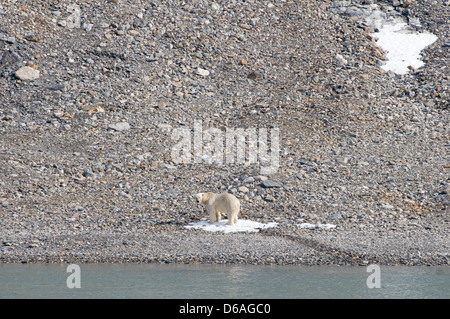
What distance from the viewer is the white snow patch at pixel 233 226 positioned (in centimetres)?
1611

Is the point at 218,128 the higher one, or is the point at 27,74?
the point at 27,74

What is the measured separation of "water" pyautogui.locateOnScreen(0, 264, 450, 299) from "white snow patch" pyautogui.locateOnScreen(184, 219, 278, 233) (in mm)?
2174

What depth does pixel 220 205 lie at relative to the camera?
16.2 metres

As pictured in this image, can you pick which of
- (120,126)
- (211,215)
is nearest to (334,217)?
(211,215)

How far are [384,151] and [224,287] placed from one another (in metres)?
11.4

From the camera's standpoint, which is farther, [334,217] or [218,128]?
[218,128]

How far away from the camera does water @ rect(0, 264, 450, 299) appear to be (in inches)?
468

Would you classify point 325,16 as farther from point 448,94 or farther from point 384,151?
point 384,151

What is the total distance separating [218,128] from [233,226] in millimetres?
7312

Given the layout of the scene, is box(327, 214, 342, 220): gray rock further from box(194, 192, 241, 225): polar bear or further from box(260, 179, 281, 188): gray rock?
box(194, 192, 241, 225): polar bear

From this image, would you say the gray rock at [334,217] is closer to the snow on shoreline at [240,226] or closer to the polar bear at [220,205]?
the snow on shoreline at [240,226]

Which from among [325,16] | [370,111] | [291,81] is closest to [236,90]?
[291,81]

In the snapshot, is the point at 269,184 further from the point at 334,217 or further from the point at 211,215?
the point at 211,215

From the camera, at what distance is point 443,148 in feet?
72.2
